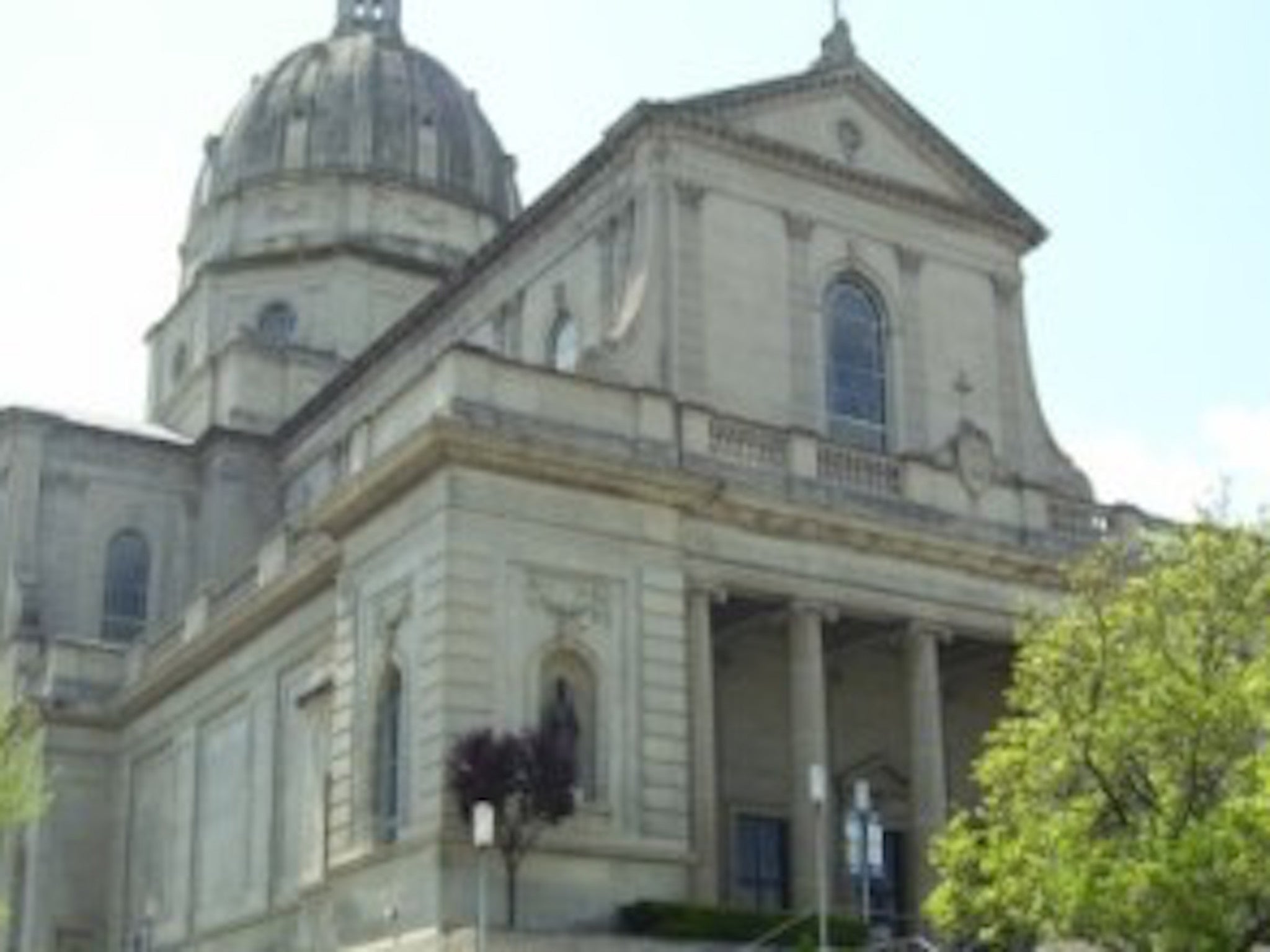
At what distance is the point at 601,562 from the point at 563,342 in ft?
30.7

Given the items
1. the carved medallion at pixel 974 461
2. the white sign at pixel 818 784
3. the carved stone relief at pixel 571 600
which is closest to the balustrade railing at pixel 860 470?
the carved medallion at pixel 974 461

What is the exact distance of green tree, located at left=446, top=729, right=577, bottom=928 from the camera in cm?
2811

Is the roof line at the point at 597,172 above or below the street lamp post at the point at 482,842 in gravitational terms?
above

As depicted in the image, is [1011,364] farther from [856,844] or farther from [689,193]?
[856,844]

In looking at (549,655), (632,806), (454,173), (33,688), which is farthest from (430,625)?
(454,173)

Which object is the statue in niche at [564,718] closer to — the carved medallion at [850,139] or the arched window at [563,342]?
the arched window at [563,342]

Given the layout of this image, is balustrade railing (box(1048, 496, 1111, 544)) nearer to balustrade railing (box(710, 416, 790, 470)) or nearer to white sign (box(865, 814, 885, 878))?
balustrade railing (box(710, 416, 790, 470))

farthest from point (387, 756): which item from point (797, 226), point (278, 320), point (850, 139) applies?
point (278, 320)

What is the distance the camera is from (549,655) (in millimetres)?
31109

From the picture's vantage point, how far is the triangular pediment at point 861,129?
38.8 meters

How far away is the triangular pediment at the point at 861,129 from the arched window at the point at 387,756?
12494 mm

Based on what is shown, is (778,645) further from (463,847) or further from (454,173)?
(454,173)

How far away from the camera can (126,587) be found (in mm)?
52062

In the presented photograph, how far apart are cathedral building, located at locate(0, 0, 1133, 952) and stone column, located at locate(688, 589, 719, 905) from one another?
0.27 ft
